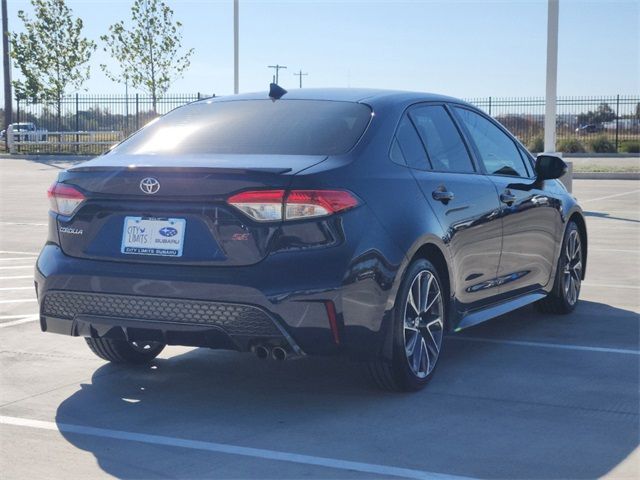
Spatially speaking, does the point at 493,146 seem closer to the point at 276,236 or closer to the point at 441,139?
the point at 441,139

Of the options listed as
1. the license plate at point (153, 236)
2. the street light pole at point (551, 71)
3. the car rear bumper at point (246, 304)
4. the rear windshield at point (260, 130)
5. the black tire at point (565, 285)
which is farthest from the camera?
the street light pole at point (551, 71)

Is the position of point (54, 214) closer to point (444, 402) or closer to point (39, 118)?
point (444, 402)

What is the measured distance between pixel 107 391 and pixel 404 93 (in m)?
2.41

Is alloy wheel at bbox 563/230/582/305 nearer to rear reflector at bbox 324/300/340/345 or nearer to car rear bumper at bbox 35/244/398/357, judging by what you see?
car rear bumper at bbox 35/244/398/357

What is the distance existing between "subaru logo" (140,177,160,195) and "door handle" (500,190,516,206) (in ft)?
8.30

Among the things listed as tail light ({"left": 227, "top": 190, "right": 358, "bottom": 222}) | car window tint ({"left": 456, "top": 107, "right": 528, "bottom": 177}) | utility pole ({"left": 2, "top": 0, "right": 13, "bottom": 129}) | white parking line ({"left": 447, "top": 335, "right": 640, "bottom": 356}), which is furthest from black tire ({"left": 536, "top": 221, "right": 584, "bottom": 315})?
utility pole ({"left": 2, "top": 0, "right": 13, "bottom": 129})

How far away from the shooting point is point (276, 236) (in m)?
5.11

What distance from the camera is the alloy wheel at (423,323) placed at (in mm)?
5738

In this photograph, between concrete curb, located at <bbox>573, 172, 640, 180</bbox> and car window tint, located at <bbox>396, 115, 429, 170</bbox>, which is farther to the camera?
concrete curb, located at <bbox>573, 172, 640, 180</bbox>

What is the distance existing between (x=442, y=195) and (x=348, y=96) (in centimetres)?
79

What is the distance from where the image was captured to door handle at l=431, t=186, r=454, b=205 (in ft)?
19.8

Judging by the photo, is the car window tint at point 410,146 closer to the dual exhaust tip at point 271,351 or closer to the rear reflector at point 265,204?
the rear reflector at point 265,204

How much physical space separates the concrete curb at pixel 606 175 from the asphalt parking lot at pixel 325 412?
20515 millimetres

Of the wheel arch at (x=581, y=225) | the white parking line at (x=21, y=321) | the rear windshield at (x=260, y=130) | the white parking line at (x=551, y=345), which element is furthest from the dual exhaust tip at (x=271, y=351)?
the wheel arch at (x=581, y=225)
